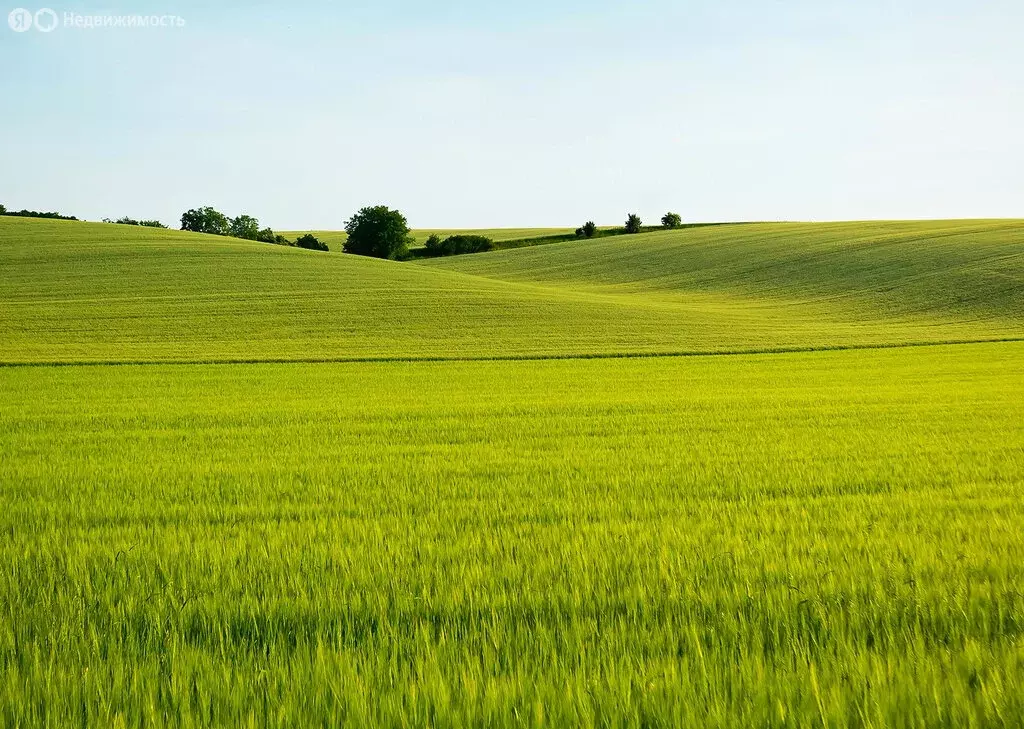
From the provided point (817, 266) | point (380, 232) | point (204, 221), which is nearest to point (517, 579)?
point (817, 266)

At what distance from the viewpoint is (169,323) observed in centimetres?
3869

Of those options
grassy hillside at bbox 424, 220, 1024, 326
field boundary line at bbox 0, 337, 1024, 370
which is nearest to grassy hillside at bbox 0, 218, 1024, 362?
grassy hillside at bbox 424, 220, 1024, 326

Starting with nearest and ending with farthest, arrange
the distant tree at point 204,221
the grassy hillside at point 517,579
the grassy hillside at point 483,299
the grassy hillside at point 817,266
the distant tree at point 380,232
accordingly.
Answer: the grassy hillside at point 517,579 → the grassy hillside at point 483,299 → the grassy hillside at point 817,266 → the distant tree at point 380,232 → the distant tree at point 204,221

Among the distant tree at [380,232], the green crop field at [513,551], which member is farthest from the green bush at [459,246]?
the green crop field at [513,551]

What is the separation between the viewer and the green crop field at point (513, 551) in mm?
3549

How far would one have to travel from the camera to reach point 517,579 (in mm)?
5305

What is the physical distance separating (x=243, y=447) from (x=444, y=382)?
12055 millimetres

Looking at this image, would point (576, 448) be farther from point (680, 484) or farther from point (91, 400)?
point (91, 400)

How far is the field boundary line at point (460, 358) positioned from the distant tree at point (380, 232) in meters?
63.5

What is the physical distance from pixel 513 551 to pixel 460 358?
86.9 ft

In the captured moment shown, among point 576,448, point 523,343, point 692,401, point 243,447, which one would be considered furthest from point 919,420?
point 523,343

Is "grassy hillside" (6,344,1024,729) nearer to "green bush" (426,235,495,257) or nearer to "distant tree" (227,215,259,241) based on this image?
"green bush" (426,235,495,257)

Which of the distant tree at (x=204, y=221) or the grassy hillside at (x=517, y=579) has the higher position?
the distant tree at (x=204, y=221)

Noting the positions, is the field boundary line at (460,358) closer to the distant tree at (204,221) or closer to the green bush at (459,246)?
the green bush at (459,246)
